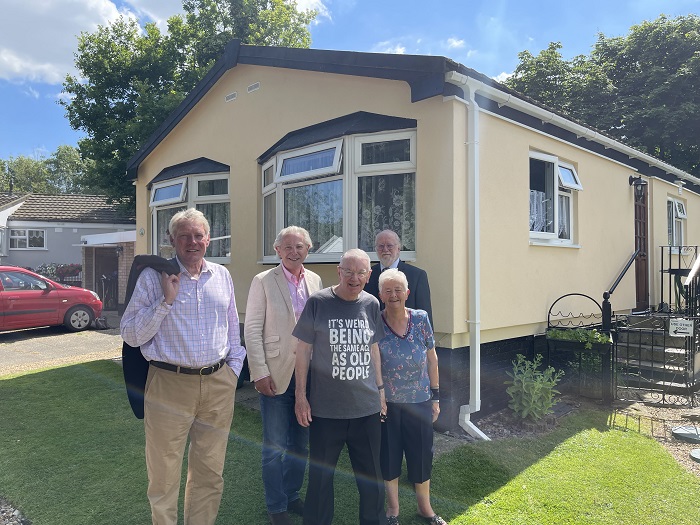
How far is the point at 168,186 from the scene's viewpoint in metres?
8.41

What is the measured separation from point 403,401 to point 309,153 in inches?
146

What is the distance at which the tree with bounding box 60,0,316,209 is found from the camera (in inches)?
651

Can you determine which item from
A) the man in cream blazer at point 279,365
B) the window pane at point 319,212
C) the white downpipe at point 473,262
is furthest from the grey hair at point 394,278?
the window pane at point 319,212

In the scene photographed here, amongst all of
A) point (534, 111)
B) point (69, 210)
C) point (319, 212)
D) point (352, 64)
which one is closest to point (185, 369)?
point (319, 212)

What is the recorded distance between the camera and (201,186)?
26.0ft

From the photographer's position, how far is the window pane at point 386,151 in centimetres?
514

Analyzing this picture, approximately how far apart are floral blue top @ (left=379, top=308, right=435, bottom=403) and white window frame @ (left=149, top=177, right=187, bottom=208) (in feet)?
19.1

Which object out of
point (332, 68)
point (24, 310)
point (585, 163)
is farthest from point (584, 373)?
point (24, 310)

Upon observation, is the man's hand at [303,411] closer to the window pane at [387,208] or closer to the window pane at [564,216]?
the window pane at [387,208]

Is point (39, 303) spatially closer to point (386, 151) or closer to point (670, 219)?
point (386, 151)

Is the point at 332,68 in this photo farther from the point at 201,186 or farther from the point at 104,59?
the point at 104,59

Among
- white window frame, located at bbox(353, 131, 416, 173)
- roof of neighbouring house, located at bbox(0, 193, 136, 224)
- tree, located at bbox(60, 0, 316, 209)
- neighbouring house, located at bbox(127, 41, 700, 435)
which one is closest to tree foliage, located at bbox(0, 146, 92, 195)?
roof of neighbouring house, located at bbox(0, 193, 136, 224)

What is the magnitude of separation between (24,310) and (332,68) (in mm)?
9349

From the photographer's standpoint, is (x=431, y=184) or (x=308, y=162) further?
(x=308, y=162)
